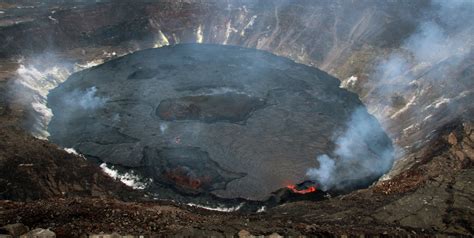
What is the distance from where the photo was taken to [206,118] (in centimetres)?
5362

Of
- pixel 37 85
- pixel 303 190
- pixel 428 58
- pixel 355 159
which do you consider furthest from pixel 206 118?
pixel 428 58

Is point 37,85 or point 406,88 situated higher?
point 406,88

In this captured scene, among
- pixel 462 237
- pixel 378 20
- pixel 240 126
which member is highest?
pixel 378 20

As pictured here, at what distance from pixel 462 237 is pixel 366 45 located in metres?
50.5

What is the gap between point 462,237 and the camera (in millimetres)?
23516

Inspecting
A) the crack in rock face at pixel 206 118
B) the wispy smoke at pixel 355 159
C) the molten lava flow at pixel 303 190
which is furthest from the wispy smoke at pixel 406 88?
the crack in rock face at pixel 206 118

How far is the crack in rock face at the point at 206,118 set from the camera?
142 feet

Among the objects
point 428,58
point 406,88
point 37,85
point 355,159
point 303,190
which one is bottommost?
point 303,190

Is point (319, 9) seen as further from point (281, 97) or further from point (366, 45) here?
point (281, 97)

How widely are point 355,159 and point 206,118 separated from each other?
62.9 feet

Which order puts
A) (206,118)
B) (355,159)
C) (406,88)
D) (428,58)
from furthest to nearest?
1. (428,58)
2. (406,88)
3. (206,118)
4. (355,159)

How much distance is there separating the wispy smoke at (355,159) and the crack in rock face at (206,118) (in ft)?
3.42

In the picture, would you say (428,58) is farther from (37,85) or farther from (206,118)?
(37,85)

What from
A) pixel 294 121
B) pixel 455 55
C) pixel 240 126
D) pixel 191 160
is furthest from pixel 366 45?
pixel 191 160
